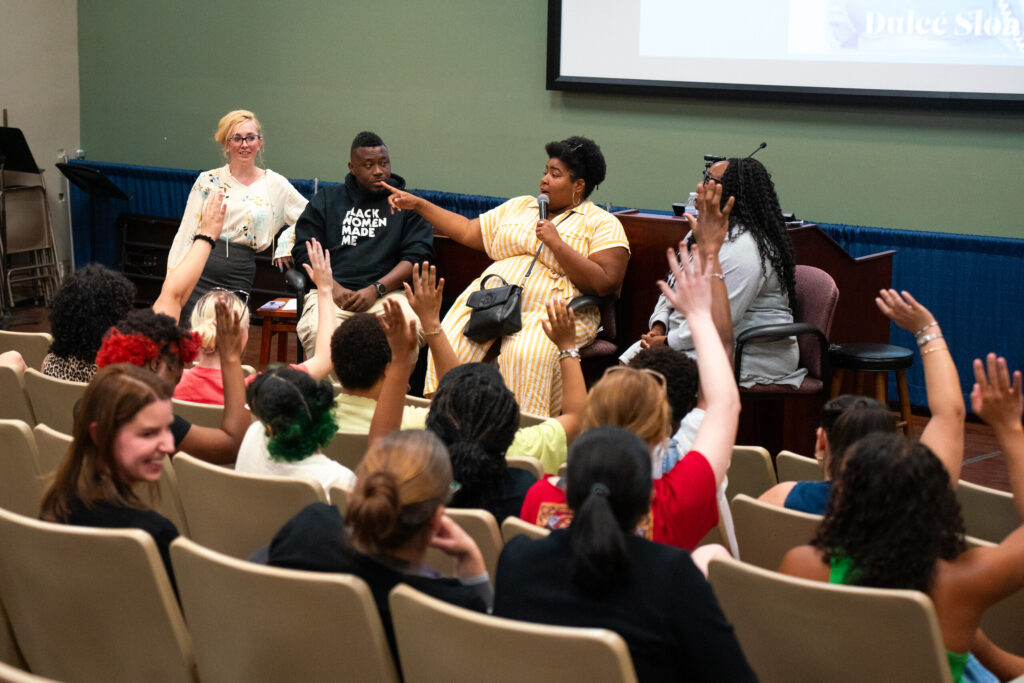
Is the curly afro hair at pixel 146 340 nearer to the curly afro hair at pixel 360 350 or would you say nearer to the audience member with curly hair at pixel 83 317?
the audience member with curly hair at pixel 83 317

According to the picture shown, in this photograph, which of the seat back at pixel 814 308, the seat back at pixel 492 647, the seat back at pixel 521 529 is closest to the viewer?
the seat back at pixel 492 647

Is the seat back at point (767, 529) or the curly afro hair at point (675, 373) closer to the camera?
the seat back at point (767, 529)

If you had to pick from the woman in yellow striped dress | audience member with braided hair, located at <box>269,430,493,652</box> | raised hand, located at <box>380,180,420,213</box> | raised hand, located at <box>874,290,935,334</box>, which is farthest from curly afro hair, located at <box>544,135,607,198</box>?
→ audience member with braided hair, located at <box>269,430,493,652</box>

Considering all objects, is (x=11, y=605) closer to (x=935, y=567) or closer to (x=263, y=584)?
(x=263, y=584)

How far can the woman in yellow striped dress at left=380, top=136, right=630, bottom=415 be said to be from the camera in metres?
4.49

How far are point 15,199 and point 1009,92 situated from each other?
6443 millimetres

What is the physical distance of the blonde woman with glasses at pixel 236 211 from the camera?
5344mm

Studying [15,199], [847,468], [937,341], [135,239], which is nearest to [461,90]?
[135,239]

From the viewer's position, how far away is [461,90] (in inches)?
289

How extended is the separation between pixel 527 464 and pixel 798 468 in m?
0.72

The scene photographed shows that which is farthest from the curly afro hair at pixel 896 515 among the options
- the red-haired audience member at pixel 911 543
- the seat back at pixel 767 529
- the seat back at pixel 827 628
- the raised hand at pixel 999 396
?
the raised hand at pixel 999 396

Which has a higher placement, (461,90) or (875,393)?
(461,90)

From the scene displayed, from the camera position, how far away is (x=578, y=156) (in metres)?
4.65

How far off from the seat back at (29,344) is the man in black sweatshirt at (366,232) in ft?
4.06
